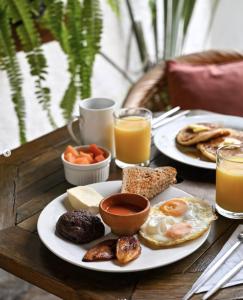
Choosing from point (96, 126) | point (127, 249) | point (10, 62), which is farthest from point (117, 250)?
point (10, 62)

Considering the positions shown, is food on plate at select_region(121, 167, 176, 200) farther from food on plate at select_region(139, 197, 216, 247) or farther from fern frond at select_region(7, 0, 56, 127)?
fern frond at select_region(7, 0, 56, 127)

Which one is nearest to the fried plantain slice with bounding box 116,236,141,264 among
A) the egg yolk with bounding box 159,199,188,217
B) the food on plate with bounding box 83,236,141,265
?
the food on plate with bounding box 83,236,141,265

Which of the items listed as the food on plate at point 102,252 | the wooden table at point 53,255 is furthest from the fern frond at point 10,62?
the food on plate at point 102,252

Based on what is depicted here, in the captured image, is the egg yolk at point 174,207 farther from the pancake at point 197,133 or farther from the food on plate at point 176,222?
the pancake at point 197,133

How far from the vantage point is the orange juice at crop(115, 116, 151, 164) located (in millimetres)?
1445

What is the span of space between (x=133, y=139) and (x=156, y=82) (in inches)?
33.9

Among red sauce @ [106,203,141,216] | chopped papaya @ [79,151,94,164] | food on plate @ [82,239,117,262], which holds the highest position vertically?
red sauce @ [106,203,141,216]

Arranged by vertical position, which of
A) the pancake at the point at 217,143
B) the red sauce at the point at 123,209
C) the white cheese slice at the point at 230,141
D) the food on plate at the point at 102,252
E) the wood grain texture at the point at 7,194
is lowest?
the wood grain texture at the point at 7,194

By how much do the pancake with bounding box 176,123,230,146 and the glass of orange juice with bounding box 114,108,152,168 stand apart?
132 millimetres

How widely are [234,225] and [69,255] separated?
360 millimetres

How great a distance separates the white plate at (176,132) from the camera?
4.72 feet

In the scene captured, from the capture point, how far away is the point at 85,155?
1.42 meters

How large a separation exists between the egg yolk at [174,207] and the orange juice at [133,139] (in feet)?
0.91

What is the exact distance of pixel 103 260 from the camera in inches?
41.2
